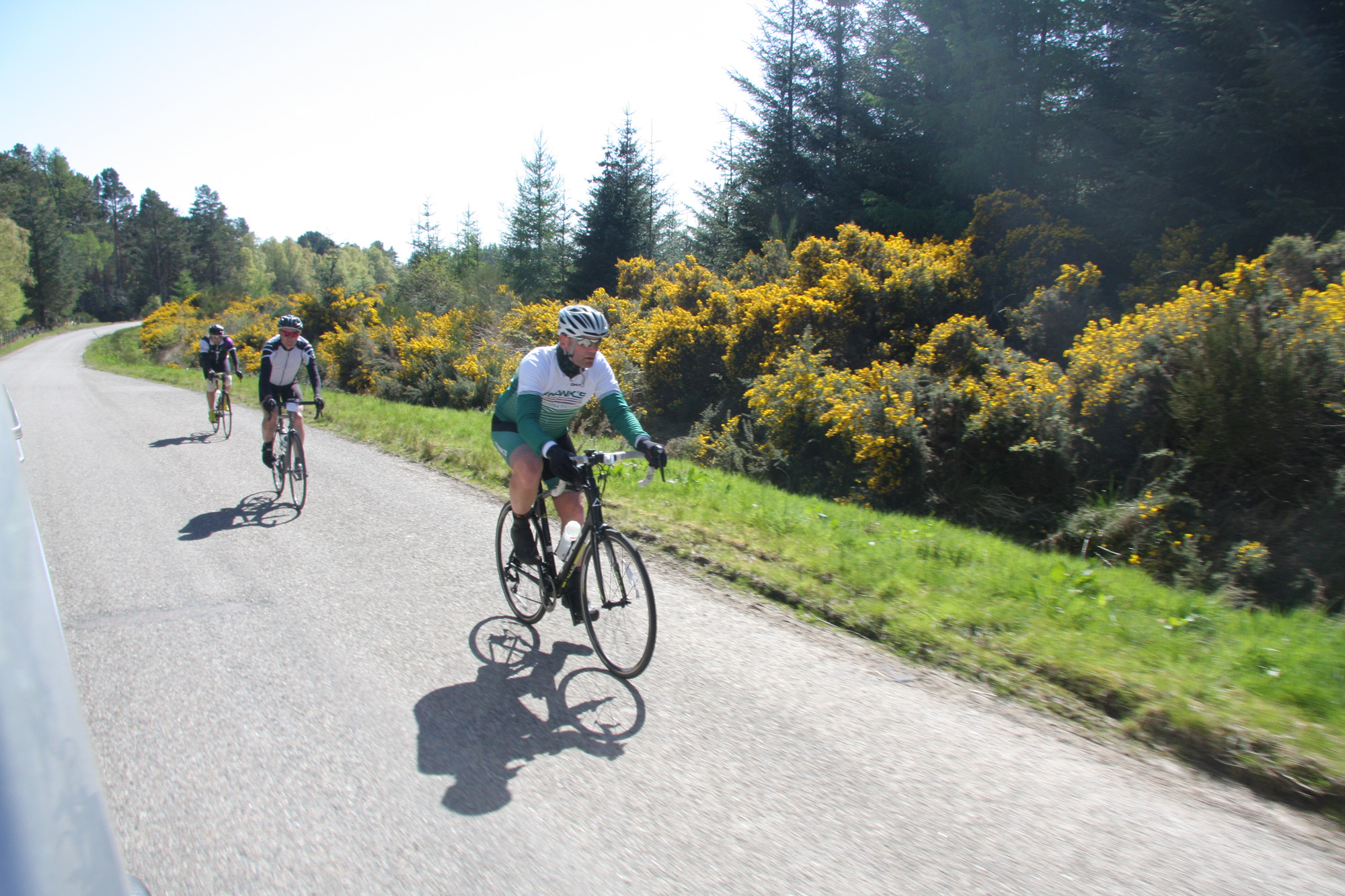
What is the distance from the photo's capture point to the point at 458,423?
14773 mm

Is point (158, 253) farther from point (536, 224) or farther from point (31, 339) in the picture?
point (536, 224)

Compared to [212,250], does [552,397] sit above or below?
below

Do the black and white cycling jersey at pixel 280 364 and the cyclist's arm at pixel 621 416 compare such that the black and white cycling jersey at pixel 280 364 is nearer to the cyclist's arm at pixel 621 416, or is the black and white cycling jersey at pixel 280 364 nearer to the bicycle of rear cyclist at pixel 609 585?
the cyclist's arm at pixel 621 416

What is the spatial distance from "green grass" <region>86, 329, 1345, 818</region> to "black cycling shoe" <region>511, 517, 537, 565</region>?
75.2 inches

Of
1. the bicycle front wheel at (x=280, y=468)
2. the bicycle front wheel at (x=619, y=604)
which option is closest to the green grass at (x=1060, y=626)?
the bicycle front wheel at (x=619, y=604)

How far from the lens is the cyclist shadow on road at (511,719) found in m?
3.48

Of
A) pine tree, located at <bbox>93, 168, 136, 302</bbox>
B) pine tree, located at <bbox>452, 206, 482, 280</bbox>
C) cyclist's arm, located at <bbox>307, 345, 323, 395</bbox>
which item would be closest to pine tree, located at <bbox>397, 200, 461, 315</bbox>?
pine tree, located at <bbox>452, 206, 482, 280</bbox>

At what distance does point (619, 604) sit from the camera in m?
4.56

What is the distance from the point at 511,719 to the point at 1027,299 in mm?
12913

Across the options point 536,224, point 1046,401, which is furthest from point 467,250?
point 1046,401

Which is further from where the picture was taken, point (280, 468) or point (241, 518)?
point (280, 468)

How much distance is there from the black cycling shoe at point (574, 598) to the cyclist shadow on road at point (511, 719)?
0.95 ft

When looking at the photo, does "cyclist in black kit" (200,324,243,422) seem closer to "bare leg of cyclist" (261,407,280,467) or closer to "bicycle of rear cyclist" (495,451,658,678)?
"bare leg of cyclist" (261,407,280,467)

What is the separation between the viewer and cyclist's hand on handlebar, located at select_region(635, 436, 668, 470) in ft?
14.3
